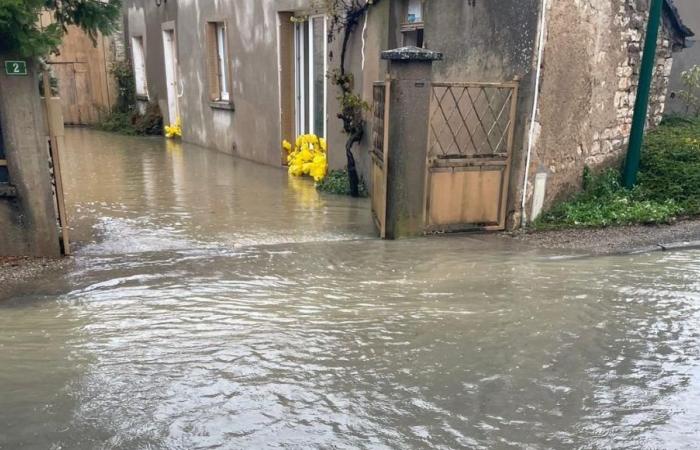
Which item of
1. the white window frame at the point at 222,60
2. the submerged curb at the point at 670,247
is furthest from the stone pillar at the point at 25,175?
the white window frame at the point at 222,60

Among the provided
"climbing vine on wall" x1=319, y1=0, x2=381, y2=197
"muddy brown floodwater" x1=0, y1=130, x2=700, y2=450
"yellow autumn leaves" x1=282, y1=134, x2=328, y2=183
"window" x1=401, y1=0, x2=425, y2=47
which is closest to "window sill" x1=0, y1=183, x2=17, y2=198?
"muddy brown floodwater" x1=0, y1=130, x2=700, y2=450

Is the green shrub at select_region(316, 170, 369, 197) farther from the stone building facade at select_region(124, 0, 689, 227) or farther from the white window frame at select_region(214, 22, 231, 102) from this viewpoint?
the white window frame at select_region(214, 22, 231, 102)

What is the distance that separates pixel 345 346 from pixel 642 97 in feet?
17.6

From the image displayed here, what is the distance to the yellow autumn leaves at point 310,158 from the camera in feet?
30.8

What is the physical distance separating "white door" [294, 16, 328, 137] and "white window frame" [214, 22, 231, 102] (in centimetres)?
241

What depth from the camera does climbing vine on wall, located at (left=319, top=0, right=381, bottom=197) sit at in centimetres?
812

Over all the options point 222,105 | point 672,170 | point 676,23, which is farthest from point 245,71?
point 672,170

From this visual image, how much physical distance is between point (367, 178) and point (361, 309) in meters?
4.28

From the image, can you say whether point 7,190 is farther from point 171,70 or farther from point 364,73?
point 171,70

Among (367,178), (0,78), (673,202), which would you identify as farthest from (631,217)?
(0,78)

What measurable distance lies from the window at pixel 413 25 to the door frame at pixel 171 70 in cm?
829

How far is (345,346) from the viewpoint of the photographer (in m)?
3.78

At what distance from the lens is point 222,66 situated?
1250 cm

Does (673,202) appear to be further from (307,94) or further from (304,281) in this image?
(307,94)
